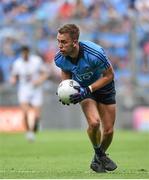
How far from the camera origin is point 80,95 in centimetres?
1041

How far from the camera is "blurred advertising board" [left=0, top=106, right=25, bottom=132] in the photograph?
86.1 feet

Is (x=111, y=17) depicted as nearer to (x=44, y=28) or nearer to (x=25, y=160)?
(x=44, y=28)

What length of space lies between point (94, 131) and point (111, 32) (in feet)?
53.2

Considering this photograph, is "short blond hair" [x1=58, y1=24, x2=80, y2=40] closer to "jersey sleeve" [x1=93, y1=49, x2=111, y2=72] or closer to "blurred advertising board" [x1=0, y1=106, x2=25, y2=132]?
"jersey sleeve" [x1=93, y1=49, x2=111, y2=72]

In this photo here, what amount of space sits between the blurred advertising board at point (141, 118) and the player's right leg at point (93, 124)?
1547cm

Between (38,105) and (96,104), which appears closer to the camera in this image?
(96,104)

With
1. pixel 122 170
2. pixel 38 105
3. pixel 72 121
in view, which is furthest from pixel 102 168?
pixel 72 121

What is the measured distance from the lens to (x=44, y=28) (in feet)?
87.6

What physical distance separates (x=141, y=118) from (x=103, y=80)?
16072 millimetres

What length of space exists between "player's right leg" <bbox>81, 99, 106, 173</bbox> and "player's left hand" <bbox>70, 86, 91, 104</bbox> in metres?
0.38

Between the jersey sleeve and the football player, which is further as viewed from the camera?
the jersey sleeve

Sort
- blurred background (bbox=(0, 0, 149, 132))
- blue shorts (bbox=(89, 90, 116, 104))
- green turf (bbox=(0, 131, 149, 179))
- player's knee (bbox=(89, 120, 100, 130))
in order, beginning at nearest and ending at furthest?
green turf (bbox=(0, 131, 149, 179)) < player's knee (bbox=(89, 120, 100, 130)) < blue shorts (bbox=(89, 90, 116, 104)) < blurred background (bbox=(0, 0, 149, 132))

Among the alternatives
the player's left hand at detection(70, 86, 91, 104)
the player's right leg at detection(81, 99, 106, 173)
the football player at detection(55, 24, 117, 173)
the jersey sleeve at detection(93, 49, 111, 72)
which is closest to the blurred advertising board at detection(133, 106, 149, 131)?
the football player at detection(55, 24, 117, 173)

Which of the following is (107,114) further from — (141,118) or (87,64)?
(141,118)
